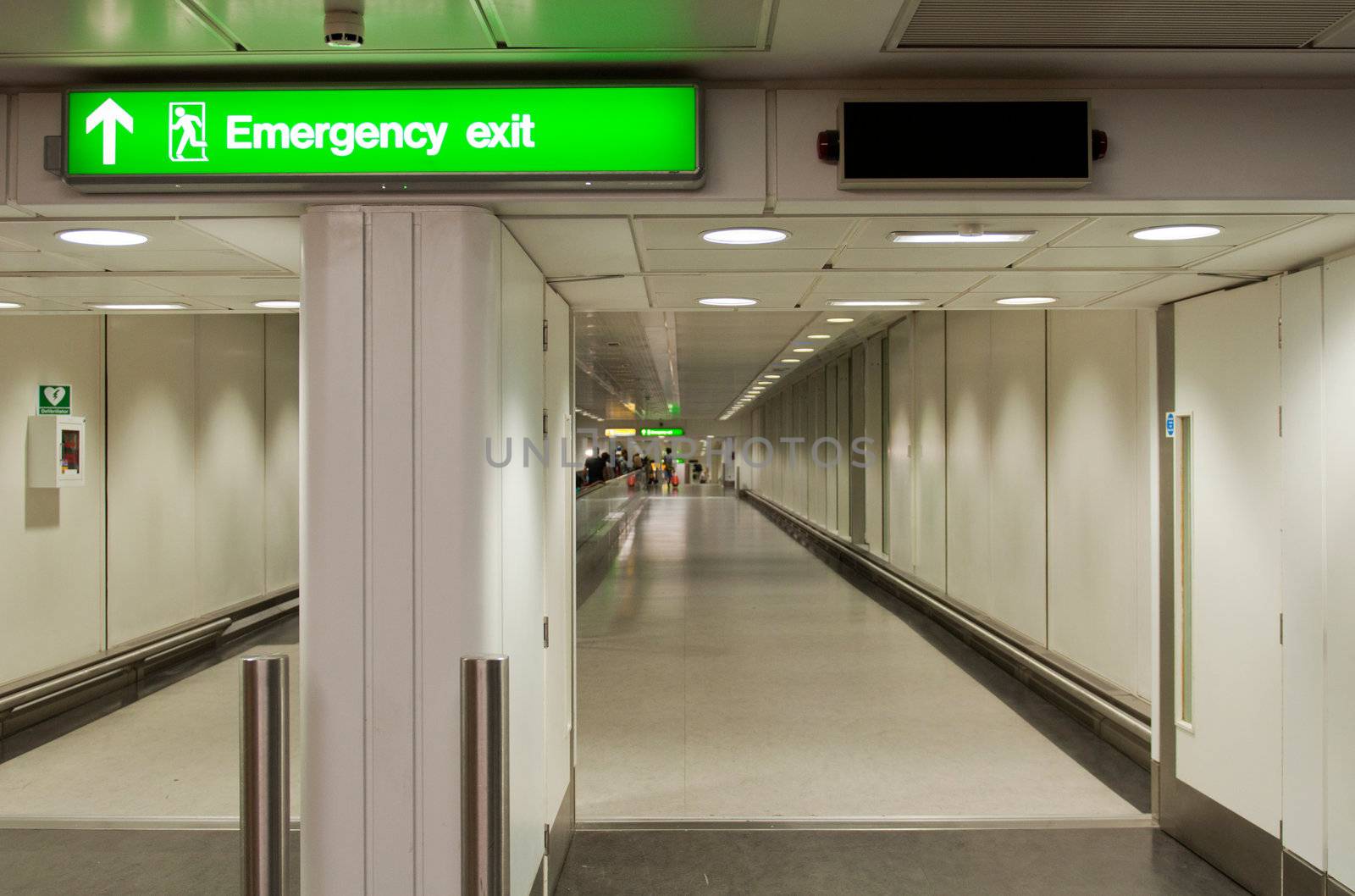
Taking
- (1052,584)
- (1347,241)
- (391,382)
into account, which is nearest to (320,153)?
(391,382)

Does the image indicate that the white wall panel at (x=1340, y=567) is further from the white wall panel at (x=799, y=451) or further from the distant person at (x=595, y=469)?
the distant person at (x=595, y=469)

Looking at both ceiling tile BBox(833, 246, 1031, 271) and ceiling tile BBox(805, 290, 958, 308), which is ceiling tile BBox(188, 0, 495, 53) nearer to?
ceiling tile BBox(833, 246, 1031, 271)

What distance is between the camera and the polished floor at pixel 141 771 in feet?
16.8

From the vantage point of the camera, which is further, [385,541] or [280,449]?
[280,449]

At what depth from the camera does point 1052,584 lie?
8.14m

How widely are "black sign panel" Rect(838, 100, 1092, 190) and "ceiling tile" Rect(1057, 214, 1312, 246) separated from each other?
403 mm

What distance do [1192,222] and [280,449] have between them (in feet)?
35.7

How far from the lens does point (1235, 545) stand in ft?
13.9

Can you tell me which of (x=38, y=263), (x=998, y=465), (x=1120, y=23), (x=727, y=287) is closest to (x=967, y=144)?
(x=1120, y=23)

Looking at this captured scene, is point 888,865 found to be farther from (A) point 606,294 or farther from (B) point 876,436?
(B) point 876,436

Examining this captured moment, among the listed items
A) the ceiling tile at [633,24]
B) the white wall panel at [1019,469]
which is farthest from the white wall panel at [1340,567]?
the white wall panel at [1019,469]

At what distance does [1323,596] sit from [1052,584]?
4.56 m

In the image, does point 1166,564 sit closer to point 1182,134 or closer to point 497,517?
point 1182,134

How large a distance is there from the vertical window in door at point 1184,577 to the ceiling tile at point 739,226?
245 cm
